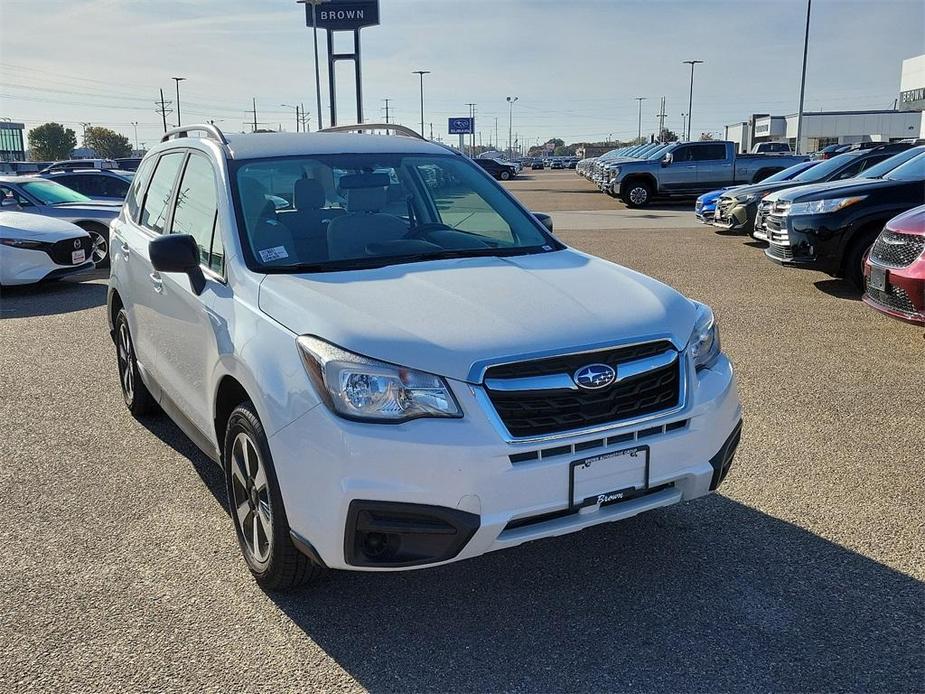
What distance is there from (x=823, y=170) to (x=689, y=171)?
10.9 m

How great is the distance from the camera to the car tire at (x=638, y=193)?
25.2 m

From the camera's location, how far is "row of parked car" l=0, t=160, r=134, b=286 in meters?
10.5

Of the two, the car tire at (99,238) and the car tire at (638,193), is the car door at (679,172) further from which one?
the car tire at (99,238)

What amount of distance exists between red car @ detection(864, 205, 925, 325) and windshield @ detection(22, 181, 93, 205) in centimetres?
1173

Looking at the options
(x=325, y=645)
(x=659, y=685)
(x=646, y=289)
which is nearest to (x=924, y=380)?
(x=646, y=289)

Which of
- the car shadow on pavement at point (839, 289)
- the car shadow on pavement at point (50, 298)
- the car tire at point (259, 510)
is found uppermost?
the car tire at point (259, 510)

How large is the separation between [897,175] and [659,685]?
8726 millimetres

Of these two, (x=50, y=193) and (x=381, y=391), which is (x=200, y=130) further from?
(x=50, y=193)

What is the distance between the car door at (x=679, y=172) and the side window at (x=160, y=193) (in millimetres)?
22223

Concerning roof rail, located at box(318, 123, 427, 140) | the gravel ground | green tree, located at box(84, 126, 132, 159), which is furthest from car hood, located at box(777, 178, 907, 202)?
green tree, located at box(84, 126, 132, 159)

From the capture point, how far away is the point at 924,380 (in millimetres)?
5938

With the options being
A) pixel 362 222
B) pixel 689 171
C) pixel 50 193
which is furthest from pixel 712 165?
pixel 362 222

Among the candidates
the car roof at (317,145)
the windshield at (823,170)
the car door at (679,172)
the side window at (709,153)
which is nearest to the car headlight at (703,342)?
the car roof at (317,145)

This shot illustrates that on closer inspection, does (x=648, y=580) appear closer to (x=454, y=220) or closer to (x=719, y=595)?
(x=719, y=595)
